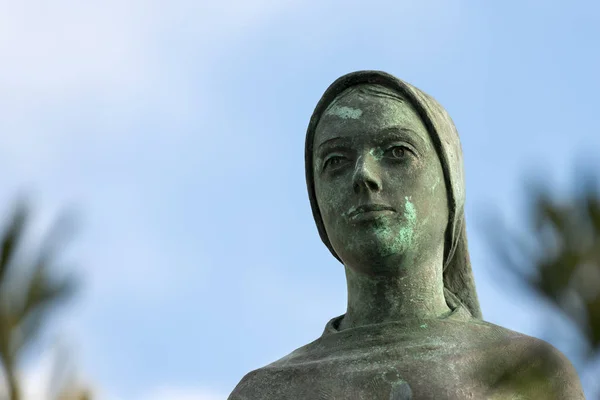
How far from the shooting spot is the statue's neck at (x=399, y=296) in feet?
32.2

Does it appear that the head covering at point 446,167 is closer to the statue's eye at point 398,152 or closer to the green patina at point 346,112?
the green patina at point 346,112

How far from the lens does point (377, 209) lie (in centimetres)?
959

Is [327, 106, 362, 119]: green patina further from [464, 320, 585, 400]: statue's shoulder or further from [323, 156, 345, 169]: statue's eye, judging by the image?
[464, 320, 585, 400]: statue's shoulder

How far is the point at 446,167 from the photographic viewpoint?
1000 cm

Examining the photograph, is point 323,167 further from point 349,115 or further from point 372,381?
point 372,381

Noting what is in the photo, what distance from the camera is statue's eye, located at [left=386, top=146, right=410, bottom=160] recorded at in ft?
32.2

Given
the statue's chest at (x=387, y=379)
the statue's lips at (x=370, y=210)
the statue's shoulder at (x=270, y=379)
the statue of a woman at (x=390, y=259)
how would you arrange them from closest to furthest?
the statue's chest at (x=387, y=379) < the statue of a woman at (x=390, y=259) < the statue's shoulder at (x=270, y=379) < the statue's lips at (x=370, y=210)

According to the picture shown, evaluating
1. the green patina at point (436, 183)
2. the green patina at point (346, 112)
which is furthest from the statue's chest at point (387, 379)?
the green patina at point (346, 112)

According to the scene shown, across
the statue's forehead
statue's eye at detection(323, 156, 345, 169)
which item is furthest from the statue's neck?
the statue's forehead

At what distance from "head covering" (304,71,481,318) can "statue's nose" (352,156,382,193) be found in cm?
64

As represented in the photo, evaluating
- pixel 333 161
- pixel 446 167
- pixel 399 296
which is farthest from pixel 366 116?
pixel 399 296

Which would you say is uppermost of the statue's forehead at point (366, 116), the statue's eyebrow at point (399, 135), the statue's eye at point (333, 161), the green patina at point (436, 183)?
the statue's forehead at point (366, 116)

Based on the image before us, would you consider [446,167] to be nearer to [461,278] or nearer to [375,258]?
[375,258]

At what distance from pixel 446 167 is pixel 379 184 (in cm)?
67
